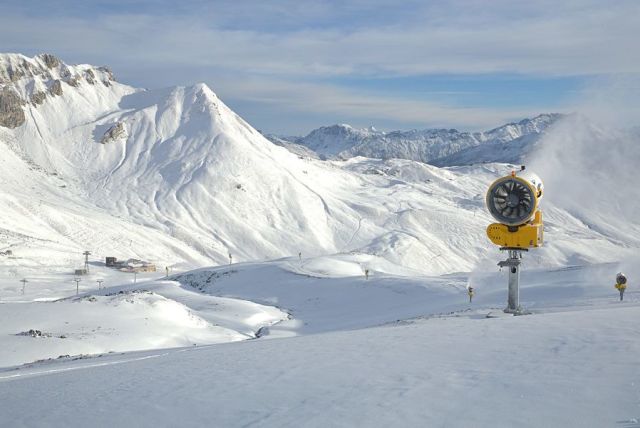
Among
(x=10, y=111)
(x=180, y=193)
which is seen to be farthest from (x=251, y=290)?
(x=10, y=111)

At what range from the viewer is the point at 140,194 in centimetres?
13388

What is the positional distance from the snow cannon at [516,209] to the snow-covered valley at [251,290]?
231 centimetres

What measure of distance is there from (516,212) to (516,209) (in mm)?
81

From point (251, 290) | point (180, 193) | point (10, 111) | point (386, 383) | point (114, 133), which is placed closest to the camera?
point (386, 383)

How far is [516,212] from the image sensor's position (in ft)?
52.7

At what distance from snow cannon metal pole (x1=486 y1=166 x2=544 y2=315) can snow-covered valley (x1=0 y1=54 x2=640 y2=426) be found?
86.1 inches

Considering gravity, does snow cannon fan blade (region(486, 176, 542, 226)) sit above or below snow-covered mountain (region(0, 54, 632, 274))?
below

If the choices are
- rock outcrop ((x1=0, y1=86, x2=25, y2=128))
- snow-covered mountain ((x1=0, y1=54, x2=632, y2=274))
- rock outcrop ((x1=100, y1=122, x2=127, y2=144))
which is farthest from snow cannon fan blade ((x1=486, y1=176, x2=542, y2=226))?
rock outcrop ((x1=0, y1=86, x2=25, y2=128))

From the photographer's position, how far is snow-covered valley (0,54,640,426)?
8.41 metres

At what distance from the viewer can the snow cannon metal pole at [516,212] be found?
15.9 m

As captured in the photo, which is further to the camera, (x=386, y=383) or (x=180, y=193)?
(x=180, y=193)

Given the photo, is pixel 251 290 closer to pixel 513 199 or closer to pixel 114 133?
pixel 513 199

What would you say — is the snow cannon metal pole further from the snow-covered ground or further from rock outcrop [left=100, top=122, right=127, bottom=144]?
rock outcrop [left=100, top=122, right=127, bottom=144]

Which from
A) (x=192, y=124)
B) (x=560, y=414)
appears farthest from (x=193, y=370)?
(x=192, y=124)
